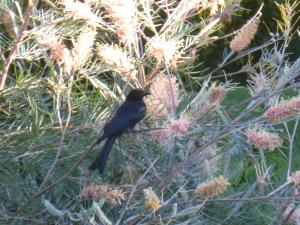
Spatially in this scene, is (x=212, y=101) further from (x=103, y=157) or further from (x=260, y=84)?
(x=103, y=157)

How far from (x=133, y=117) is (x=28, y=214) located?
0.48m

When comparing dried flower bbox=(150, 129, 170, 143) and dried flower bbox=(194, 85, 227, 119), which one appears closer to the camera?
dried flower bbox=(150, 129, 170, 143)

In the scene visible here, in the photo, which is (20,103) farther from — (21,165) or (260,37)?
(260,37)

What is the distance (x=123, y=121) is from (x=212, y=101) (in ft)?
1.34

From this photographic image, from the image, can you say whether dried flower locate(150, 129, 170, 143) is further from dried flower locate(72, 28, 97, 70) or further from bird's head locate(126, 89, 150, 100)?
bird's head locate(126, 89, 150, 100)

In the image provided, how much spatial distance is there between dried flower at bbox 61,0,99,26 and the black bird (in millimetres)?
333

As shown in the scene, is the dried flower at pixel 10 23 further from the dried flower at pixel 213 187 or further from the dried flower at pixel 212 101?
the dried flower at pixel 213 187

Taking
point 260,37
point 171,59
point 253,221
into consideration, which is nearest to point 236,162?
point 253,221

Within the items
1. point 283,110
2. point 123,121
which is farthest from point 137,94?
point 283,110

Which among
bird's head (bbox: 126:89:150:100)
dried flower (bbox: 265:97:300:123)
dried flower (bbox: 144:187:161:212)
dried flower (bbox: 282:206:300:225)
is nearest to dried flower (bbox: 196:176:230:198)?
dried flower (bbox: 144:187:161:212)

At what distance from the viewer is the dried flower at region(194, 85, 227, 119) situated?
Answer: 2340mm

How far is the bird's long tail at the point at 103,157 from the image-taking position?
2480mm

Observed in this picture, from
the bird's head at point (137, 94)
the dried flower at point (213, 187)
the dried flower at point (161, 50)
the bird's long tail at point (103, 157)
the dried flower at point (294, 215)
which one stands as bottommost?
the dried flower at point (294, 215)

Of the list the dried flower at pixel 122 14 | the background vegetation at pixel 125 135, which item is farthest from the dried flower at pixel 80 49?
the dried flower at pixel 122 14
